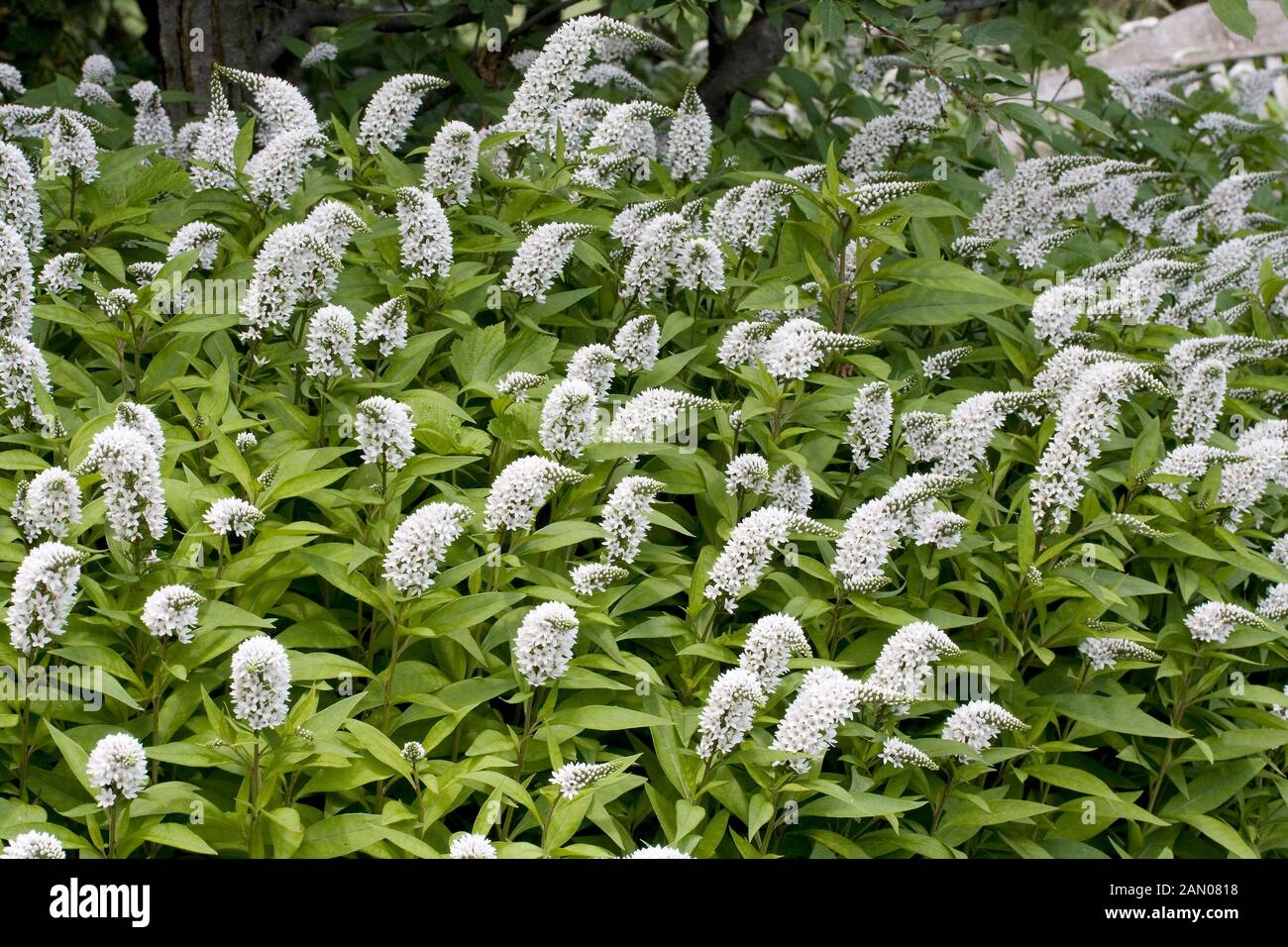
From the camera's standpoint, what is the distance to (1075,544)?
4.12 m

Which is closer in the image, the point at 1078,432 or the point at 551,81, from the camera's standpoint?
the point at 1078,432

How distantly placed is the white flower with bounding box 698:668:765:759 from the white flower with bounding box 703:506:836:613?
1.12ft

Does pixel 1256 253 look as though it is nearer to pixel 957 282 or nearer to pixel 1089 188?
pixel 1089 188

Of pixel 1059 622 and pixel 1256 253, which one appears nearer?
pixel 1059 622

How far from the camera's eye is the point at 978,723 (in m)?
3.49

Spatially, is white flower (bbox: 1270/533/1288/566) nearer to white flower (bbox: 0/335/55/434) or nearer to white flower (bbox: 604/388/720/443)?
white flower (bbox: 604/388/720/443)

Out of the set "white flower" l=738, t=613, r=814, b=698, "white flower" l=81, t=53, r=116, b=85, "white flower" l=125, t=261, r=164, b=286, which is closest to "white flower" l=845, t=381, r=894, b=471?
"white flower" l=738, t=613, r=814, b=698

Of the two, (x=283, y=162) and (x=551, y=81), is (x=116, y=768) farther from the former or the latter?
(x=551, y=81)

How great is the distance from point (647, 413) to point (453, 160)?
141cm

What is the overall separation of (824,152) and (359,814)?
14.1ft

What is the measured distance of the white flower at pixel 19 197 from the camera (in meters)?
4.26

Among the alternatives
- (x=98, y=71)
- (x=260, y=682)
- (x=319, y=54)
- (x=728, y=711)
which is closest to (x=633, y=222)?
(x=728, y=711)

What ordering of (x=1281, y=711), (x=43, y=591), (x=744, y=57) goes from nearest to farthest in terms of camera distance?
(x=43, y=591)
(x=1281, y=711)
(x=744, y=57)
